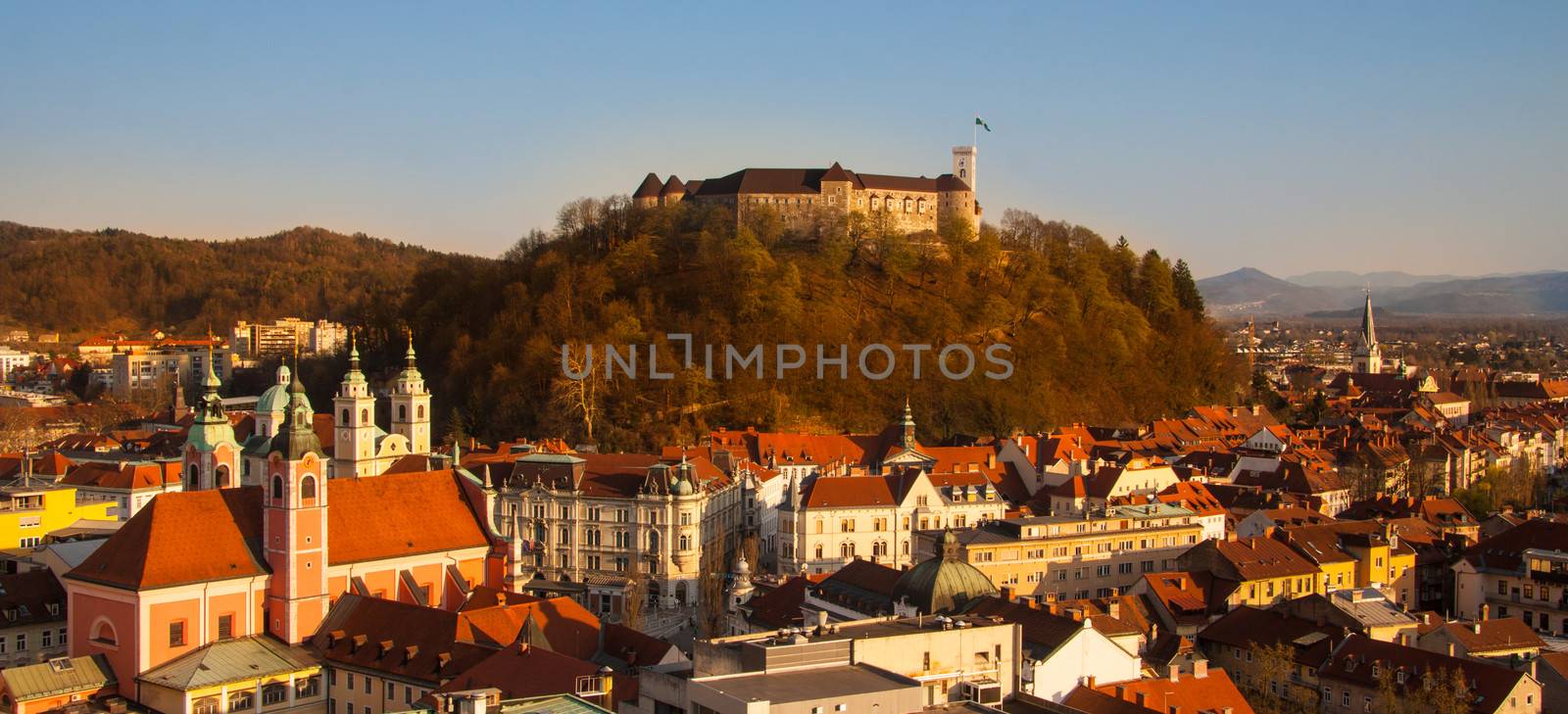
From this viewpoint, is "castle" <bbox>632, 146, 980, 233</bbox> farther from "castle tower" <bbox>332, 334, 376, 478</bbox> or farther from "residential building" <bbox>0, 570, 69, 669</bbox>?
"residential building" <bbox>0, 570, 69, 669</bbox>

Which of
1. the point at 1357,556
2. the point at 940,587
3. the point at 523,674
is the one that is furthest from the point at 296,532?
the point at 1357,556

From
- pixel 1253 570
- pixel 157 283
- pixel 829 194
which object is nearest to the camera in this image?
pixel 1253 570

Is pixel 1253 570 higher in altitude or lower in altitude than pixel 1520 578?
higher

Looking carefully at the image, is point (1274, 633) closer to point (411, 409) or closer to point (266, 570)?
point (266, 570)

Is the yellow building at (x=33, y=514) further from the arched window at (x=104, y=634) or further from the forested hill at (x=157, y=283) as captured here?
the forested hill at (x=157, y=283)

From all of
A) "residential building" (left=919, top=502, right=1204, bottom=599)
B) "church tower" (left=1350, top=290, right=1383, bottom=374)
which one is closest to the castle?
"residential building" (left=919, top=502, right=1204, bottom=599)

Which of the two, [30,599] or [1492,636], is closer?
[30,599]

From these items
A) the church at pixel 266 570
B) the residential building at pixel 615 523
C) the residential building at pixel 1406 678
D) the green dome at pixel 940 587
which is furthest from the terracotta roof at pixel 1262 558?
the church at pixel 266 570
